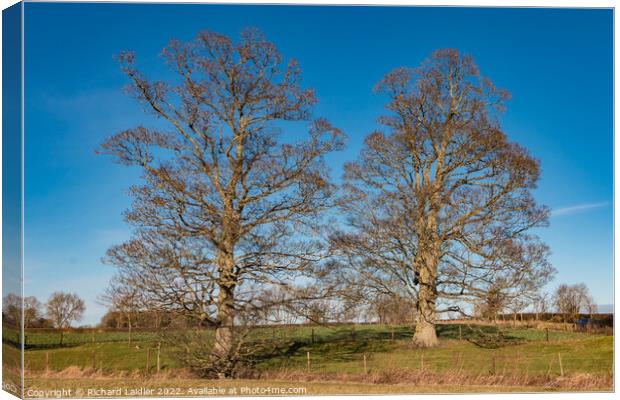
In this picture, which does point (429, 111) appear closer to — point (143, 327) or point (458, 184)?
point (458, 184)

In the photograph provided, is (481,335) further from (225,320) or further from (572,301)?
(225,320)

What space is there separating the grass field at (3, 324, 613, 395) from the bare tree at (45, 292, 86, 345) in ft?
1.45

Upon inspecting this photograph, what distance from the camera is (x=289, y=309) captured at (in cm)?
1116

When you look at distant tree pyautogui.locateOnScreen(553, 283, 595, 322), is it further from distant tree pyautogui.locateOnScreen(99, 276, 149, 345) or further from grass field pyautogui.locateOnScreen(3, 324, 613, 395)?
distant tree pyautogui.locateOnScreen(99, 276, 149, 345)

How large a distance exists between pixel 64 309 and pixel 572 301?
8.35 m

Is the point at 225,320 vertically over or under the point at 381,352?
over

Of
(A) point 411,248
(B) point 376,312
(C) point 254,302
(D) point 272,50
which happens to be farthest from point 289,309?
(D) point 272,50

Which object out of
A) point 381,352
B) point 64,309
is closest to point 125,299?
point 64,309

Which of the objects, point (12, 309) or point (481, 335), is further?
point (481, 335)

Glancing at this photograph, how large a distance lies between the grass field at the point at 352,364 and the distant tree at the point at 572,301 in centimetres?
47

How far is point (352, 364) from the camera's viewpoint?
457 inches

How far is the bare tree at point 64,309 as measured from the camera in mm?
10711

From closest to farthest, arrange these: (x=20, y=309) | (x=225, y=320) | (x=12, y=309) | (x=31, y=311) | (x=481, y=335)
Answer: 1. (x=20, y=309)
2. (x=12, y=309)
3. (x=31, y=311)
4. (x=225, y=320)
5. (x=481, y=335)

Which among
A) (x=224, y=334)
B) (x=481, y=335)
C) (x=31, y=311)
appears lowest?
(x=481, y=335)
